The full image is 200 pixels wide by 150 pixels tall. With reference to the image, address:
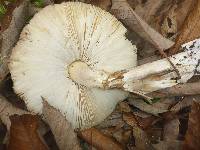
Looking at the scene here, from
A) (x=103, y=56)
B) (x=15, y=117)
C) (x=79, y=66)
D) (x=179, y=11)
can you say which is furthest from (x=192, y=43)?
(x=15, y=117)

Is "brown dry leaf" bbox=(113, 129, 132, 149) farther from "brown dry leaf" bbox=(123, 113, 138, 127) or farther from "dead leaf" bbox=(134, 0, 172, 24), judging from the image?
"dead leaf" bbox=(134, 0, 172, 24)

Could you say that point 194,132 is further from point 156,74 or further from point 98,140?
point 98,140

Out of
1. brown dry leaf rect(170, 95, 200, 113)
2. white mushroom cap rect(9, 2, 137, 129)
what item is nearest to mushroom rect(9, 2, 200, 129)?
white mushroom cap rect(9, 2, 137, 129)

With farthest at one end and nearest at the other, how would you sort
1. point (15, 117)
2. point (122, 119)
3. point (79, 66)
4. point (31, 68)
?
point (122, 119) → point (79, 66) → point (31, 68) → point (15, 117)

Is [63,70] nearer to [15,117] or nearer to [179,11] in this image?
[15,117]

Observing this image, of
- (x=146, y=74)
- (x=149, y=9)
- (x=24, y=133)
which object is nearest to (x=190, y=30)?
(x=149, y=9)

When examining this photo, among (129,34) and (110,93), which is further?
(129,34)
